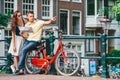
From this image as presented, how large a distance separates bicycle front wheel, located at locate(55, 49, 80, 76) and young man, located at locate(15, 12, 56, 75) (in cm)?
61

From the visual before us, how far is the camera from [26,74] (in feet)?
35.2

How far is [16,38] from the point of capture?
10914mm

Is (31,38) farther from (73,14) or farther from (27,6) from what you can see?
(73,14)

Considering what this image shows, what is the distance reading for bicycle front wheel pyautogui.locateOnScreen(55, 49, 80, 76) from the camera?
404 inches

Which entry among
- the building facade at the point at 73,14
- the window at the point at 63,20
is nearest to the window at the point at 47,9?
the building facade at the point at 73,14

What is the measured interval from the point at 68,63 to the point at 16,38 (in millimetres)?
1372

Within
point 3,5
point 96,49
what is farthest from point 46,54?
point 96,49

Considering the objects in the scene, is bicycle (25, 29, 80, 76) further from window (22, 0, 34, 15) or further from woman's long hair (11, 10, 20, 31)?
window (22, 0, 34, 15)

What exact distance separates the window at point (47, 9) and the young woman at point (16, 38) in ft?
85.8

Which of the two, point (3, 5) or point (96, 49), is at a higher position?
point (3, 5)

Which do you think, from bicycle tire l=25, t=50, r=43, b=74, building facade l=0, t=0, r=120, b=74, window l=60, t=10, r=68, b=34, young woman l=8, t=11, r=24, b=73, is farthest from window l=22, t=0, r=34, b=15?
bicycle tire l=25, t=50, r=43, b=74

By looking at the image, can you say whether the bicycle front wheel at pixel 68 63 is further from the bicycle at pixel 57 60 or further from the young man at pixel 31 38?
the young man at pixel 31 38

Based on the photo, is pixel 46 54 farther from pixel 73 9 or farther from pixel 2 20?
pixel 73 9

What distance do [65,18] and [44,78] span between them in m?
30.0
